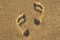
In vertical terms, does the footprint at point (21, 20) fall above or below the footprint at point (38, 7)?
below

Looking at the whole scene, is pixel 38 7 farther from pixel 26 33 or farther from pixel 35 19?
pixel 26 33

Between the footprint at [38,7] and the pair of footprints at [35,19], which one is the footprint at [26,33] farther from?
the footprint at [38,7]

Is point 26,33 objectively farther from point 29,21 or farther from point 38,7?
point 38,7

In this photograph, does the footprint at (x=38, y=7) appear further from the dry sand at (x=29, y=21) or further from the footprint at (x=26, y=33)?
the footprint at (x=26, y=33)

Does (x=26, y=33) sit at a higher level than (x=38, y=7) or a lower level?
lower

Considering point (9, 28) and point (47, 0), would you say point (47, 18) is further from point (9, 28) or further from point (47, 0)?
point (9, 28)

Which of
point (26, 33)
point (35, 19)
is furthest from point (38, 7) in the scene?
point (26, 33)

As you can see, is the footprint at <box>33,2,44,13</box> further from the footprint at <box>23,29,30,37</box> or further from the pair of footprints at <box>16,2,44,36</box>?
the footprint at <box>23,29,30,37</box>

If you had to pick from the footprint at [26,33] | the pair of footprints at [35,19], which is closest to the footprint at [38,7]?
the pair of footprints at [35,19]
